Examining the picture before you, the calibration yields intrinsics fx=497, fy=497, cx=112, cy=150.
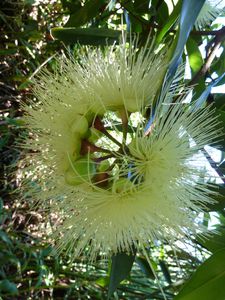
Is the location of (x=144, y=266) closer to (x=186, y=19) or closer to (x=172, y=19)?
(x=172, y=19)

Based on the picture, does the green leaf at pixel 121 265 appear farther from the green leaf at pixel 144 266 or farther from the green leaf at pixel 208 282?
the green leaf at pixel 144 266

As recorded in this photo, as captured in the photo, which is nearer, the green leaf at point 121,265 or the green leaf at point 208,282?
the green leaf at point 208,282

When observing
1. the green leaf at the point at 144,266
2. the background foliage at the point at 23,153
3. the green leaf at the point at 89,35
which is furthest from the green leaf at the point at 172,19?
the green leaf at the point at 144,266

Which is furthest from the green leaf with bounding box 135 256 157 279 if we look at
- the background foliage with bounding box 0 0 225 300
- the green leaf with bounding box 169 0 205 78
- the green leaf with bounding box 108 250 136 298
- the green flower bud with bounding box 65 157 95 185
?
the green leaf with bounding box 169 0 205 78

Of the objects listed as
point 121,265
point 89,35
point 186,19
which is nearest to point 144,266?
point 121,265

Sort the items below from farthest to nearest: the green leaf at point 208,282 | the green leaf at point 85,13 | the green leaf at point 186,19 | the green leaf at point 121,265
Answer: the green leaf at point 85,13 → the green leaf at point 121,265 → the green leaf at point 208,282 → the green leaf at point 186,19

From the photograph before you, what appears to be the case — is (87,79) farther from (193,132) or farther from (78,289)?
(78,289)

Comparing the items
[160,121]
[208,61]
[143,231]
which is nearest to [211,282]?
[143,231]
